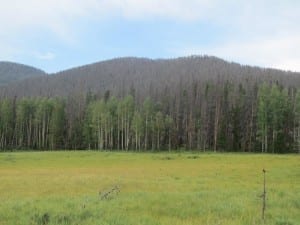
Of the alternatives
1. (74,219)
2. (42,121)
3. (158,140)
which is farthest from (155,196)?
(42,121)

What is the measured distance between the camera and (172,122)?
117 metres

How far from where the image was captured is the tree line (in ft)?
332

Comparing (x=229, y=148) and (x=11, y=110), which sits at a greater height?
(x=11, y=110)

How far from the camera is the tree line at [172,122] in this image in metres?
101

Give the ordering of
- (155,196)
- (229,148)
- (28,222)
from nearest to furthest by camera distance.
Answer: (28,222), (155,196), (229,148)

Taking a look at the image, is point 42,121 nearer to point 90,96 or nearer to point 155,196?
point 90,96

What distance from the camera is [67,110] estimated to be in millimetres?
140000

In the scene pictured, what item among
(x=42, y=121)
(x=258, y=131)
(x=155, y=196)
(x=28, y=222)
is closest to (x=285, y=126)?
(x=258, y=131)

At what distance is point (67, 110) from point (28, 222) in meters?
128

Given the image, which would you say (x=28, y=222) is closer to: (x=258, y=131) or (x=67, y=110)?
(x=258, y=131)

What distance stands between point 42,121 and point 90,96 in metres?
21.8

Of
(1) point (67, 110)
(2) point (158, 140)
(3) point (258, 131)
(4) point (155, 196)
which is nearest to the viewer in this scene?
(4) point (155, 196)

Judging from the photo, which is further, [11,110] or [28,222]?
[11,110]

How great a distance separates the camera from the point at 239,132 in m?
108
